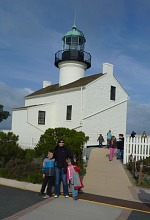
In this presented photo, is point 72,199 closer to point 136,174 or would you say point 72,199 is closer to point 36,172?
point 36,172

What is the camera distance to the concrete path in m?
9.03

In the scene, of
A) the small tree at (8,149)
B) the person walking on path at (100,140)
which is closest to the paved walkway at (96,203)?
the small tree at (8,149)

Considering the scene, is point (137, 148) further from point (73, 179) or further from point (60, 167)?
point (60, 167)

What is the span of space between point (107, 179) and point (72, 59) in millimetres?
17279

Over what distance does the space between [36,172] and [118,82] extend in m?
15.7

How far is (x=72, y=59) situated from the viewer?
26.3 meters

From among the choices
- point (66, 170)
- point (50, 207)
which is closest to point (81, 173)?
point (66, 170)

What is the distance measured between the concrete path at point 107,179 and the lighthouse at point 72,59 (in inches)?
496

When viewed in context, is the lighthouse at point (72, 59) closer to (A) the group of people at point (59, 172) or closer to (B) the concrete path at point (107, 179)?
(B) the concrete path at point (107, 179)

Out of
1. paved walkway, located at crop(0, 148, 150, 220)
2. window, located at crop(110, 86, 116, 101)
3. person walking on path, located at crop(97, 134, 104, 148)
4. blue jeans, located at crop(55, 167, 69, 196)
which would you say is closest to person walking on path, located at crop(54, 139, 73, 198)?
blue jeans, located at crop(55, 167, 69, 196)

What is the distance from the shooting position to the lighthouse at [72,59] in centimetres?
2634

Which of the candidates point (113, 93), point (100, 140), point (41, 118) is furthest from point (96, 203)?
point (113, 93)

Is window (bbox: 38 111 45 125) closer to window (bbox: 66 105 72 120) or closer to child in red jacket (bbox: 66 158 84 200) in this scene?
window (bbox: 66 105 72 120)

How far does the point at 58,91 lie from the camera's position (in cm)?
2428
